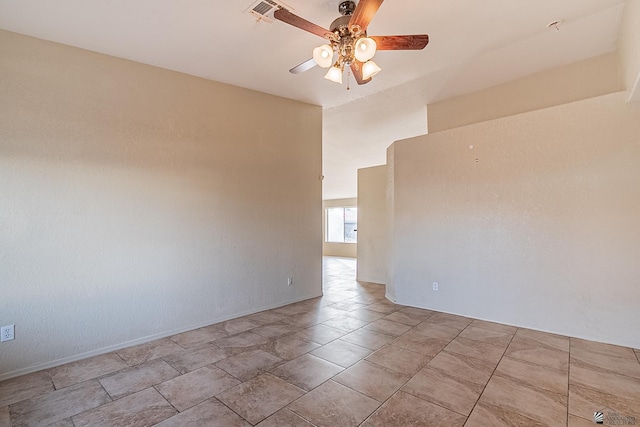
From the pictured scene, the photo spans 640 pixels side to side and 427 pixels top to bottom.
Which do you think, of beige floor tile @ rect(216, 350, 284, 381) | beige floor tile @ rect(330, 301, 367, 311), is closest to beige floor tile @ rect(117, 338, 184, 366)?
beige floor tile @ rect(216, 350, 284, 381)

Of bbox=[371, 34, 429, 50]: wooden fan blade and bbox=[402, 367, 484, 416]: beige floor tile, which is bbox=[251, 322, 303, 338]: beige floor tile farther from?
bbox=[371, 34, 429, 50]: wooden fan blade

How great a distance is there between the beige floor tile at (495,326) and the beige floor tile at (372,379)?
180cm

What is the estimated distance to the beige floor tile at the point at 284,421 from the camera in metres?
1.93

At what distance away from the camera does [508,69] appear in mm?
3865

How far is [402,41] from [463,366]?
2.84 m

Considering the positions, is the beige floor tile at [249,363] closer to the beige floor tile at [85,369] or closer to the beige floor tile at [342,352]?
the beige floor tile at [342,352]

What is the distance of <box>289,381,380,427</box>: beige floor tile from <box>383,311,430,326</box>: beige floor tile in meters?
1.81

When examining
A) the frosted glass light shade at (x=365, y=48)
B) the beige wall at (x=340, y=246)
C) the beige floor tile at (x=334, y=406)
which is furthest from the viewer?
the beige wall at (x=340, y=246)

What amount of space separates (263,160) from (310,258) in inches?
71.9

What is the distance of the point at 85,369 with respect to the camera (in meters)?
2.74

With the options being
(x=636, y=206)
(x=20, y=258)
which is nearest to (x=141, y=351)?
(x=20, y=258)

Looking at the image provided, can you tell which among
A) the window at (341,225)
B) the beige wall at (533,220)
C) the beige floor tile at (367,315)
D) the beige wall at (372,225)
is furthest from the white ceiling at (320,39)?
the window at (341,225)

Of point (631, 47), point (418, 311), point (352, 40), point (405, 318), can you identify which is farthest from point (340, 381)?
point (631, 47)

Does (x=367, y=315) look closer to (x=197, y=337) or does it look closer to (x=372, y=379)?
(x=372, y=379)
